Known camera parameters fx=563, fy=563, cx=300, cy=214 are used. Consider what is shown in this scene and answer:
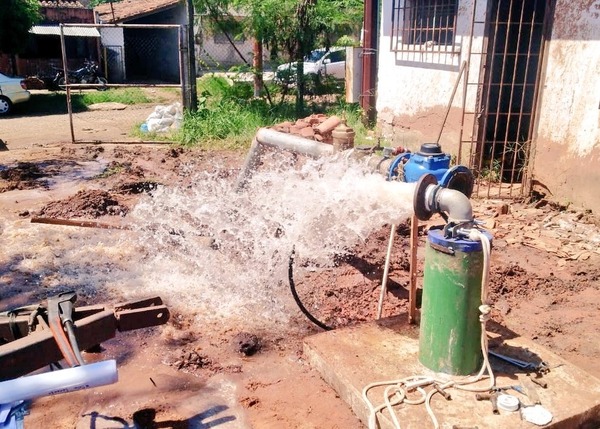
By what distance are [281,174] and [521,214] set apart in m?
3.02

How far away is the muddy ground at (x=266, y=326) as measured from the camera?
10.6 ft

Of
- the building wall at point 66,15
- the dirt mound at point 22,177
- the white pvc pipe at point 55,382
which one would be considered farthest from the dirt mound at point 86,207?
the building wall at point 66,15

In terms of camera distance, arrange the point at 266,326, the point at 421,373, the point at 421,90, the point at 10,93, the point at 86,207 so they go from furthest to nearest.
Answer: the point at 10,93, the point at 421,90, the point at 86,207, the point at 266,326, the point at 421,373

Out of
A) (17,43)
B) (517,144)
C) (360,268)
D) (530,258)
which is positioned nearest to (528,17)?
(517,144)

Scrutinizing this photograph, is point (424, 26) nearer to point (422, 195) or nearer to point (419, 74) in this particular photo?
point (419, 74)

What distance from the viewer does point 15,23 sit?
669 inches

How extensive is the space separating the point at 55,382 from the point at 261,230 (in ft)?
13.5

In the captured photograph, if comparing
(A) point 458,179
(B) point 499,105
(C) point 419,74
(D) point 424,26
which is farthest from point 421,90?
(A) point 458,179

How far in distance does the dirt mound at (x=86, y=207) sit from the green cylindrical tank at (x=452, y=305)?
443 centimetres

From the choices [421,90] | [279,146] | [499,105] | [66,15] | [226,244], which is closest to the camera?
[279,146]

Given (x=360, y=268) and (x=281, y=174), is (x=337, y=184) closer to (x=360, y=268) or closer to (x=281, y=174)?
(x=360, y=268)

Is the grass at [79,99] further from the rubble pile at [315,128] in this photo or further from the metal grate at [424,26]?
the metal grate at [424,26]

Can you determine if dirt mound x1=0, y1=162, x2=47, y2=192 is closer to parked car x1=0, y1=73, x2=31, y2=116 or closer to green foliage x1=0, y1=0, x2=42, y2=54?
parked car x1=0, y1=73, x2=31, y2=116

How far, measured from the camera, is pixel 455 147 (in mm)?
8453
